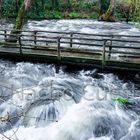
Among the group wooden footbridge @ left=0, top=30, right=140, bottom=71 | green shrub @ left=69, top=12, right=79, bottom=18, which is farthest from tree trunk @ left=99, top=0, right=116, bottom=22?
wooden footbridge @ left=0, top=30, right=140, bottom=71

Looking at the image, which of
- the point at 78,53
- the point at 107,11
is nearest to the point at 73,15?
the point at 107,11

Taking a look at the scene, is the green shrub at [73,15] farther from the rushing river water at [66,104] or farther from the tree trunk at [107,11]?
the rushing river water at [66,104]

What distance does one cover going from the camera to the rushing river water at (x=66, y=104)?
787cm

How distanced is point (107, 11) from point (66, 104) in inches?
819

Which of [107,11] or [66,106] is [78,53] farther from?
[107,11]

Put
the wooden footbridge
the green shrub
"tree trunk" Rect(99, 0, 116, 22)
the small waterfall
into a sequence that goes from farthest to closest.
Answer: the green shrub → "tree trunk" Rect(99, 0, 116, 22) → the wooden footbridge → the small waterfall

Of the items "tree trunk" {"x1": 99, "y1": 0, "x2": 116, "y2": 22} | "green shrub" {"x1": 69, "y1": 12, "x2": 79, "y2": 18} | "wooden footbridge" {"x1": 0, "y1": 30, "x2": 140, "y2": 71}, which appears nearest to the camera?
"wooden footbridge" {"x1": 0, "y1": 30, "x2": 140, "y2": 71}

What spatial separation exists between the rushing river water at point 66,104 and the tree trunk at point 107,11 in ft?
56.4

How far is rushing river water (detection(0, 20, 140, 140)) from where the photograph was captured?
787 centimetres

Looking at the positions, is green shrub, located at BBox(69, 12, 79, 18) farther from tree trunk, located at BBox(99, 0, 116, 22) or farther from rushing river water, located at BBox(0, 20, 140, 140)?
rushing river water, located at BBox(0, 20, 140, 140)

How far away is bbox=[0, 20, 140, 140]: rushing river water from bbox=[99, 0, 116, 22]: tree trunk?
56.4 feet

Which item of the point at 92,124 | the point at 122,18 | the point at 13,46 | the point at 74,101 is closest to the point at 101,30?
the point at 122,18

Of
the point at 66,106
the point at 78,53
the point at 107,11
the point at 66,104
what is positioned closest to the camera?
the point at 66,106

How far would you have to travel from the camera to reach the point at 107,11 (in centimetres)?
2858
